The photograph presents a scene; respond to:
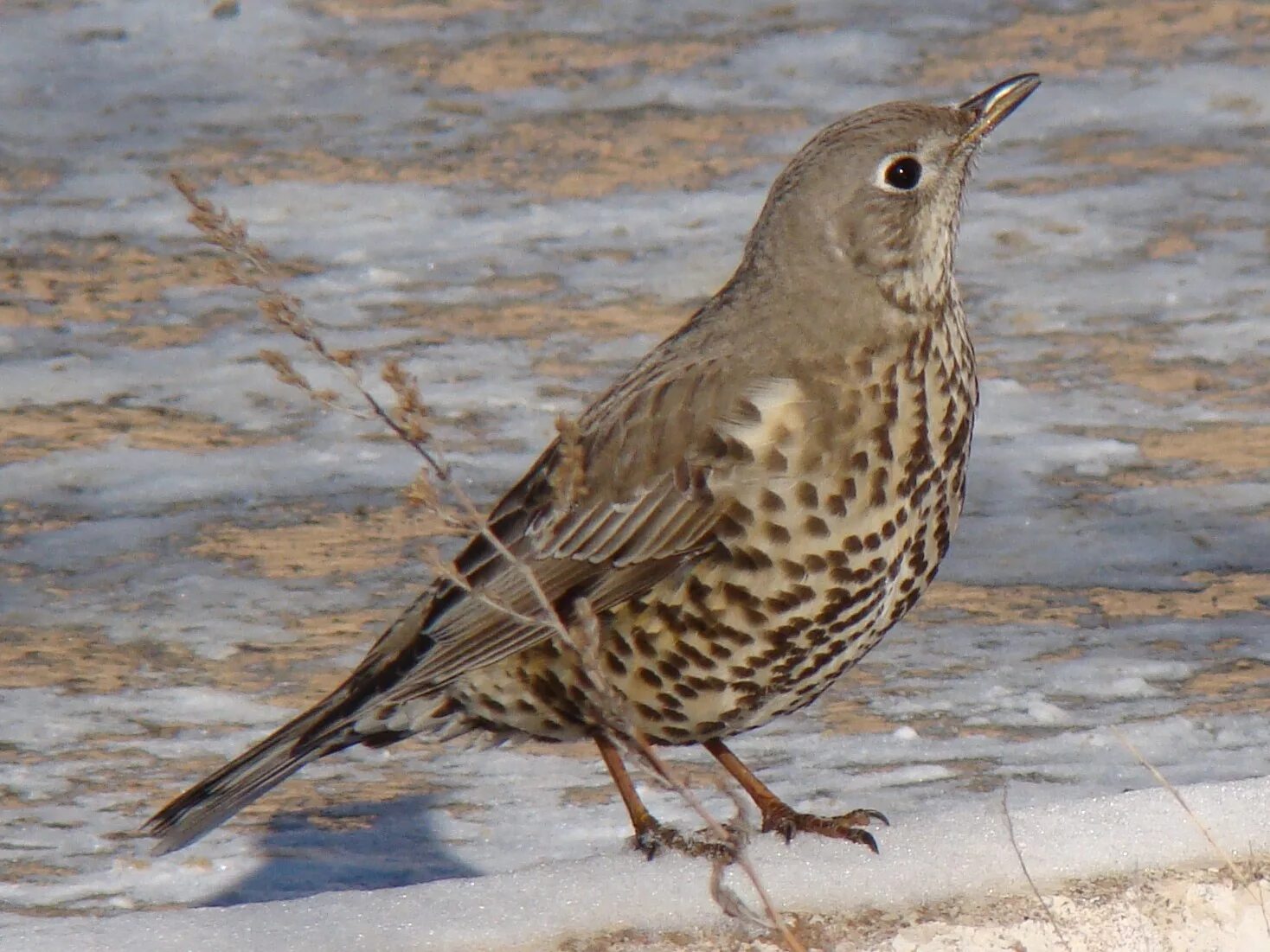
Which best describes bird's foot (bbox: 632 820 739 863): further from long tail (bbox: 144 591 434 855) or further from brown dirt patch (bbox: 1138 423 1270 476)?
brown dirt patch (bbox: 1138 423 1270 476)

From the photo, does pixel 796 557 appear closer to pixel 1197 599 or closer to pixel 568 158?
pixel 1197 599

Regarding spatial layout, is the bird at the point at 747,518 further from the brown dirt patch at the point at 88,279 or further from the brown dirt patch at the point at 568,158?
the brown dirt patch at the point at 568,158

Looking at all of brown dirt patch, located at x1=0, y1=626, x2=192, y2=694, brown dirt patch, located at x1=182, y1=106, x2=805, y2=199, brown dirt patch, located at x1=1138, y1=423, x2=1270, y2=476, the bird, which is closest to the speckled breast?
the bird

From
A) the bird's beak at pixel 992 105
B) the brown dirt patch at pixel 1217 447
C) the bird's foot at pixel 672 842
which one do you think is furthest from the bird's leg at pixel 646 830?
the brown dirt patch at pixel 1217 447

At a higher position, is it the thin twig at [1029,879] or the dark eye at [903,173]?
the dark eye at [903,173]

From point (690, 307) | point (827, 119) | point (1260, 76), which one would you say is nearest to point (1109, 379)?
point (690, 307)

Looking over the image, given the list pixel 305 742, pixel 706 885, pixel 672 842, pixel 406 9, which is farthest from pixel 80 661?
pixel 406 9

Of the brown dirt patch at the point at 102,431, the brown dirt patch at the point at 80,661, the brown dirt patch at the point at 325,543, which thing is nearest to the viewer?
the brown dirt patch at the point at 80,661

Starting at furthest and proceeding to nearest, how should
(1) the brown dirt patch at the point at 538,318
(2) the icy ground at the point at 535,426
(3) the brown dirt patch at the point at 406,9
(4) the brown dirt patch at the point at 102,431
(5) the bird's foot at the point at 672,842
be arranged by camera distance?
1. (3) the brown dirt patch at the point at 406,9
2. (1) the brown dirt patch at the point at 538,318
3. (4) the brown dirt patch at the point at 102,431
4. (2) the icy ground at the point at 535,426
5. (5) the bird's foot at the point at 672,842
